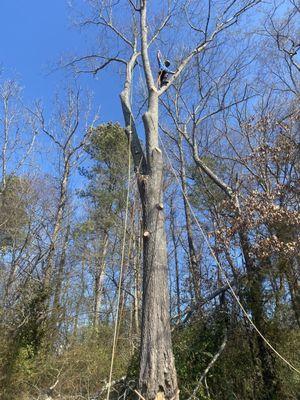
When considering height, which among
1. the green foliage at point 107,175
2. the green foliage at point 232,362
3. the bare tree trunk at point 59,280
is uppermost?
the green foliage at point 107,175

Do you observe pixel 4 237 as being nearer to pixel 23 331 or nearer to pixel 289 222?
pixel 23 331

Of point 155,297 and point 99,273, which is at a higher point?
point 99,273

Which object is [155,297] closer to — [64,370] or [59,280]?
[64,370]

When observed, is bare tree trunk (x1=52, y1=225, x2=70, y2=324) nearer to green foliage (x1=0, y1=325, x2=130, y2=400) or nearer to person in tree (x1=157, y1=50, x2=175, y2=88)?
green foliage (x1=0, y1=325, x2=130, y2=400)

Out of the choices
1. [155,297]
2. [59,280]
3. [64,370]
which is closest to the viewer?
[155,297]

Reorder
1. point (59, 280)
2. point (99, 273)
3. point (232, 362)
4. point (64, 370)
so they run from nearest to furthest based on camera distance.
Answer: point (232, 362) < point (64, 370) < point (59, 280) < point (99, 273)

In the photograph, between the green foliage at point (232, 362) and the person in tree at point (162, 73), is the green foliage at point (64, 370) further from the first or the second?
the person in tree at point (162, 73)

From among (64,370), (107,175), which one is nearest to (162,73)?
(64,370)

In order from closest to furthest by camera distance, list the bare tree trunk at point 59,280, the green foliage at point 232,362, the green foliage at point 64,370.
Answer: the green foliage at point 232,362, the green foliage at point 64,370, the bare tree trunk at point 59,280

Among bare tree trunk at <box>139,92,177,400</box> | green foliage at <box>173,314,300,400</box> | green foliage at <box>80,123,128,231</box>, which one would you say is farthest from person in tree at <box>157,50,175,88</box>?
green foliage at <box>80,123,128,231</box>

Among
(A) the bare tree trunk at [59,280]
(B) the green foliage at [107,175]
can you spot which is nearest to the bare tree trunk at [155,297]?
(A) the bare tree trunk at [59,280]

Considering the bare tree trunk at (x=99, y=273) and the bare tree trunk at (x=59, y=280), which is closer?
the bare tree trunk at (x=59, y=280)

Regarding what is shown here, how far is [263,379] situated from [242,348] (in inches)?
17.4

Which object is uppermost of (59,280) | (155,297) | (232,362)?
(59,280)
